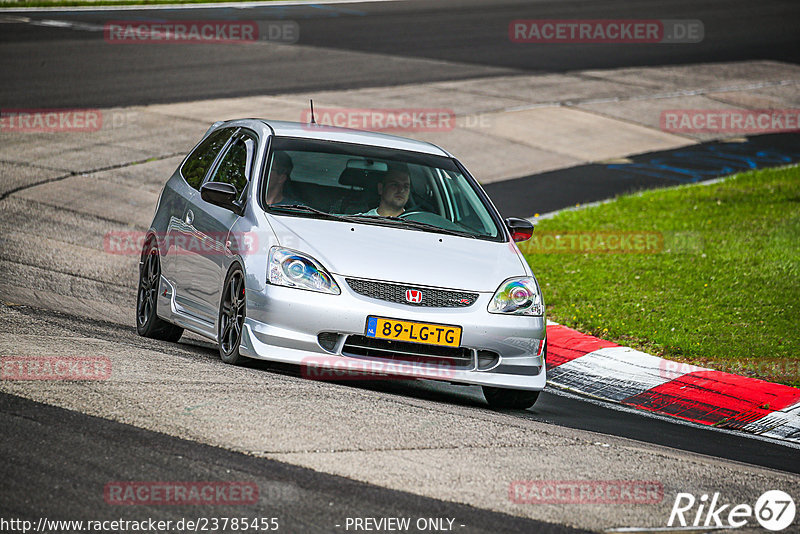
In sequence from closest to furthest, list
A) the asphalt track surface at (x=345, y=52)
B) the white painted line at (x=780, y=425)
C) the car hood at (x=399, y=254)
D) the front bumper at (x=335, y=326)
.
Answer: the front bumper at (x=335, y=326)
the car hood at (x=399, y=254)
the white painted line at (x=780, y=425)
the asphalt track surface at (x=345, y=52)

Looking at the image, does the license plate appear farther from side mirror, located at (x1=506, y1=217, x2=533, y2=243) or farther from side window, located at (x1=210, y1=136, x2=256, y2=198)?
side window, located at (x1=210, y1=136, x2=256, y2=198)

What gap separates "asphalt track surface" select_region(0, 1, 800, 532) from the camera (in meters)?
5.00

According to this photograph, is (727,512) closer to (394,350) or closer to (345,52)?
(394,350)

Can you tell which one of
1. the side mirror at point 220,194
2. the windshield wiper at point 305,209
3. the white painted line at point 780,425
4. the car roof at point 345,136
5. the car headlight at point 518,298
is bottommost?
the white painted line at point 780,425

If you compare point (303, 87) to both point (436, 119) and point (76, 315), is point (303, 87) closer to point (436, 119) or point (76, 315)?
point (436, 119)

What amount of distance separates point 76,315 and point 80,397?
3.52 metres

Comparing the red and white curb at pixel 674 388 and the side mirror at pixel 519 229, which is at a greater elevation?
the side mirror at pixel 519 229

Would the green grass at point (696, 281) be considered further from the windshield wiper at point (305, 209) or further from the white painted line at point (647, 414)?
the windshield wiper at point (305, 209)

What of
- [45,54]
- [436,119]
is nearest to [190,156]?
[436,119]

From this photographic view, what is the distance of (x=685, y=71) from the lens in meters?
26.7

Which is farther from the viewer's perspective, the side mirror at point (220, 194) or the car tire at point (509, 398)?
the side mirror at point (220, 194)

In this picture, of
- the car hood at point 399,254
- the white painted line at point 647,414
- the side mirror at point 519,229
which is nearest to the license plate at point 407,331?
the car hood at point 399,254

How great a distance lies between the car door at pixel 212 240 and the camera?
7934mm

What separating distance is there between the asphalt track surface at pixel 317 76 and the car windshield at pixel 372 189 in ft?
3.82
